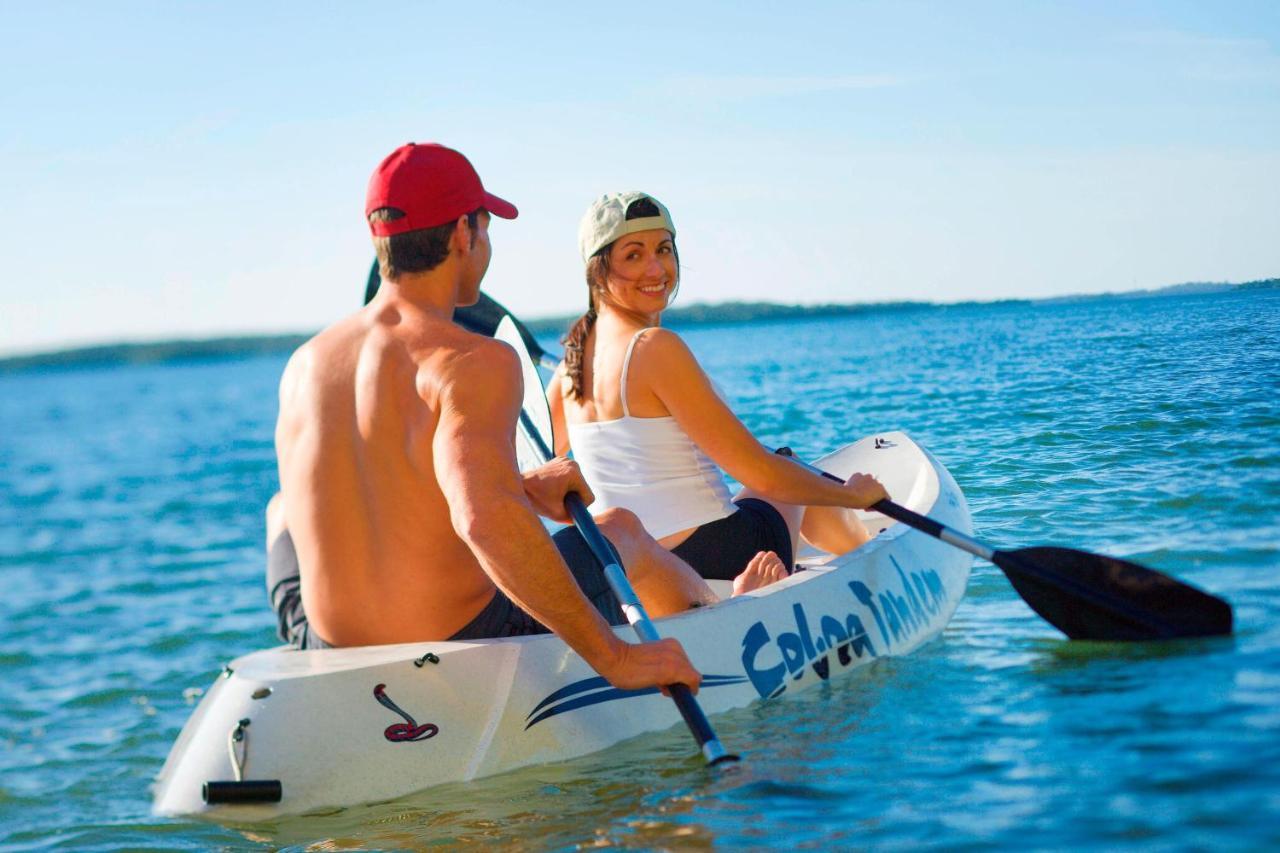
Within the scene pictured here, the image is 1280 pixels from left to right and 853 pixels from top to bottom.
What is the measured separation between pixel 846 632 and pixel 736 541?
0.49m

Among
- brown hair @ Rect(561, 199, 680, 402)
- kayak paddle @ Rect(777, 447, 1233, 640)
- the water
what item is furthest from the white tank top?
kayak paddle @ Rect(777, 447, 1233, 640)

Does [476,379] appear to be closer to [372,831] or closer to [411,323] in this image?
[411,323]

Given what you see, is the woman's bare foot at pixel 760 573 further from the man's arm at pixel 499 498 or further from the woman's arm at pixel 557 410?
the man's arm at pixel 499 498

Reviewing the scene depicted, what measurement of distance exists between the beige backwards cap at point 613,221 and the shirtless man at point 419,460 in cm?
97

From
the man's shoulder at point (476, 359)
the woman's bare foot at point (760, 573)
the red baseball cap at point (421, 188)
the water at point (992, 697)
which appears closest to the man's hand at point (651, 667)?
the water at point (992, 697)

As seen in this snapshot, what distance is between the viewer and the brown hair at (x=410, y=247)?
344 cm

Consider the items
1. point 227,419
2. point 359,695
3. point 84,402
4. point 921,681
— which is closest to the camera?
point 359,695

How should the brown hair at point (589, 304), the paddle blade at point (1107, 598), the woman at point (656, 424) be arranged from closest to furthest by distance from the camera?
1. the paddle blade at point (1107, 598)
2. the woman at point (656, 424)
3. the brown hair at point (589, 304)

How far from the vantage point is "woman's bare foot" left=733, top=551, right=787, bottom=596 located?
Answer: 4578mm

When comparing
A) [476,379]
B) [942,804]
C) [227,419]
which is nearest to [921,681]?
[942,804]

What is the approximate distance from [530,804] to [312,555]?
0.86 metres

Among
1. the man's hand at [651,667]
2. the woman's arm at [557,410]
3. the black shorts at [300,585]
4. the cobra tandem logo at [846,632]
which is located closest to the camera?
the man's hand at [651,667]

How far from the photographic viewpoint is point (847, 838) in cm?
A: 293

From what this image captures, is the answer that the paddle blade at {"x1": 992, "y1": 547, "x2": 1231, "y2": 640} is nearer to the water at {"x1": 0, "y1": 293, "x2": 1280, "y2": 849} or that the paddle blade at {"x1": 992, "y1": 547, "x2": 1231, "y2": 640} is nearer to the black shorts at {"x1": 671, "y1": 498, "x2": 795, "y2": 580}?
the water at {"x1": 0, "y1": 293, "x2": 1280, "y2": 849}
